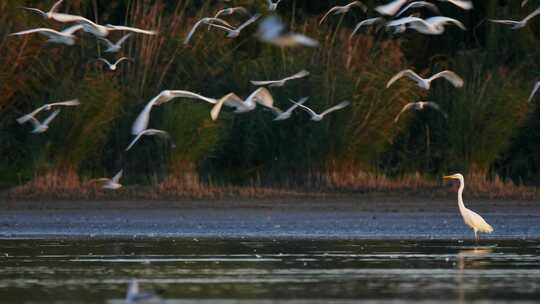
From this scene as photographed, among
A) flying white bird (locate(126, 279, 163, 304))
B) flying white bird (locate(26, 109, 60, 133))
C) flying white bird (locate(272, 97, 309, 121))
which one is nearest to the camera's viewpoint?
flying white bird (locate(126, 279, 163, 304))

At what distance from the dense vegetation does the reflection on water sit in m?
5.83

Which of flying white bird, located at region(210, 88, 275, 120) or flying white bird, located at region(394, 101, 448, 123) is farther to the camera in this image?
flying white bird, located at region(394, 101, 448, 123)

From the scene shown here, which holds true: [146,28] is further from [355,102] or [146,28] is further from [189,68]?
[355,102]

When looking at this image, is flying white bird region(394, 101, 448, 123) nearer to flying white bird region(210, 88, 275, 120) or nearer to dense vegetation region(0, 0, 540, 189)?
dense vegetation region(0, 0, 540, 189)

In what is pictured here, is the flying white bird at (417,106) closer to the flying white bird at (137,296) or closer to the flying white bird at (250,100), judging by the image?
the flying white bird at (250,100)

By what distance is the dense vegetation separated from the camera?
25219mm

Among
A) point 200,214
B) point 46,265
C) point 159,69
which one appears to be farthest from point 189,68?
point 46,265

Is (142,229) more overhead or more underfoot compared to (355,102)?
more underfoot

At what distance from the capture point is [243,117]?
87.6ft

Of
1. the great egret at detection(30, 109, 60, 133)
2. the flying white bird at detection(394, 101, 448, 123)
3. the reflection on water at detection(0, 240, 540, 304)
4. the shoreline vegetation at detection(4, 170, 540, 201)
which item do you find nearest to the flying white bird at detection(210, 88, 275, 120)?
the reflection on water at detection(0, 240, 540, 304)

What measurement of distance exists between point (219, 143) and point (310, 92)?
6.13 ft

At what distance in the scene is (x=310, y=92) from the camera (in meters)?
26.1

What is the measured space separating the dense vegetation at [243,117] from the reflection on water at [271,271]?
583 centimetres

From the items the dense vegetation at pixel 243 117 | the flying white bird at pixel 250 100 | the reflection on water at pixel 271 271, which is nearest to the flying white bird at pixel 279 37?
the flying white bird at pixel 250 100
